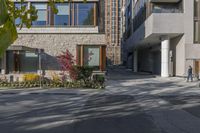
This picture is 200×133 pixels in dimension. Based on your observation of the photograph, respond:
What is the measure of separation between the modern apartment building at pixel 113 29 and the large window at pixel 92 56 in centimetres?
11160

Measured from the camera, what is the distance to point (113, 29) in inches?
5969

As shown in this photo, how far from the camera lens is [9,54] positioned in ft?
114

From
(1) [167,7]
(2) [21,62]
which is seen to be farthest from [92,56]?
(1) [167,7]

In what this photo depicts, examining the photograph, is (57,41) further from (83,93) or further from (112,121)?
(112,121)

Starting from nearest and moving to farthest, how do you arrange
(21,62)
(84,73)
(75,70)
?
(84,73)
(75,70)
(21,62)

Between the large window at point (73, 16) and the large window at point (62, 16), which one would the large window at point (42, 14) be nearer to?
the large window at point (73, 16)

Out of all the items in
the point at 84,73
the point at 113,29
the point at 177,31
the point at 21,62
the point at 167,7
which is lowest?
the point at 84,73

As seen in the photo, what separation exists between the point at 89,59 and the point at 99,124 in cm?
2258

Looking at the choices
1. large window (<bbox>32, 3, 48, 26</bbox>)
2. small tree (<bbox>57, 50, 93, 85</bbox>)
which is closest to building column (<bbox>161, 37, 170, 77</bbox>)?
large window (<bbox>32, 3, 48, 26</bbox>)

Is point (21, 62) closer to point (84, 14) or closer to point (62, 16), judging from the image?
point (62, 16)

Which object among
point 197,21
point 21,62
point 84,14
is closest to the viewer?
point 21,62

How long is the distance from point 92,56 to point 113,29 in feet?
388

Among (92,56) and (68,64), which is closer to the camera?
(68,64)

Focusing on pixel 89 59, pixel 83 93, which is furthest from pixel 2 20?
pixel 89 59
